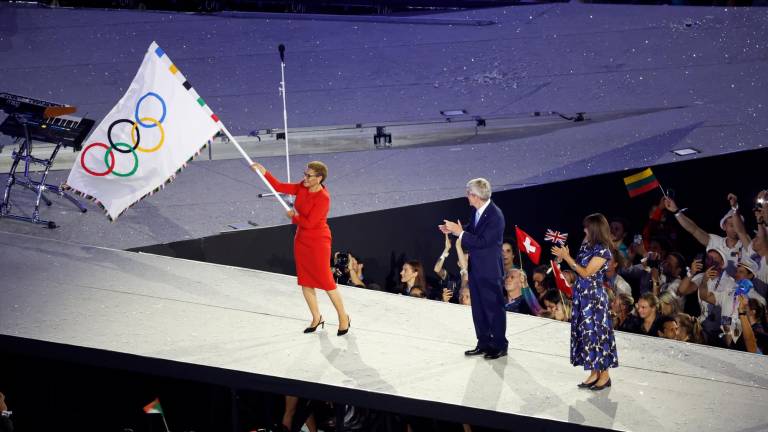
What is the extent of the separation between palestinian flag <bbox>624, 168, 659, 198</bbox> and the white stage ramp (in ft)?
6.25

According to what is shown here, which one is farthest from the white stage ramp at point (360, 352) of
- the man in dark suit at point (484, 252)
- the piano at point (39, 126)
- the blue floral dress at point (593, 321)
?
the piano at point (39, 126)

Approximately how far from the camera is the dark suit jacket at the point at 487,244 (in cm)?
666

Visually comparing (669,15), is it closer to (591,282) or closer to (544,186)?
(544,186)

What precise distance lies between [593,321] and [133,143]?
12.5 feet

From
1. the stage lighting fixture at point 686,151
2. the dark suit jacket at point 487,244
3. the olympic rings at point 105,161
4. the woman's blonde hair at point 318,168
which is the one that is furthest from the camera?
the stage lighting fixture at point 686,151

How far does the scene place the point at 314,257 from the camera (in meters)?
7.02

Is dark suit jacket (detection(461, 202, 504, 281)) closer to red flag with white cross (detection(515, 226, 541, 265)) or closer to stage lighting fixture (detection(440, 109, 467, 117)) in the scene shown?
red flag with white cross (detection(515, 226, 541, 265))

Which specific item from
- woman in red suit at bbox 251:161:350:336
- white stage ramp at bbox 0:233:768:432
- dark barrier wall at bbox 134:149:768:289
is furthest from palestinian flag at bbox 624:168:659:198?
woman in red suit at bbox 251:161:350:336

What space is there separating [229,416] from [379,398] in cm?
164

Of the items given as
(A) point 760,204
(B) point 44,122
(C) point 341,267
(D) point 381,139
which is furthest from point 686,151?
(B) point 44,122

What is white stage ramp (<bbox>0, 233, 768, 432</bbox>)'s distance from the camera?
6266mm

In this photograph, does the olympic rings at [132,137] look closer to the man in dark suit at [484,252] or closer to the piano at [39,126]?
the piano at [39,126]

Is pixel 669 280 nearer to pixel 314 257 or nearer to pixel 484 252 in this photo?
pixel 484 252

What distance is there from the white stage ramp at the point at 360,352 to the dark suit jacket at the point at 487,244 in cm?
63
